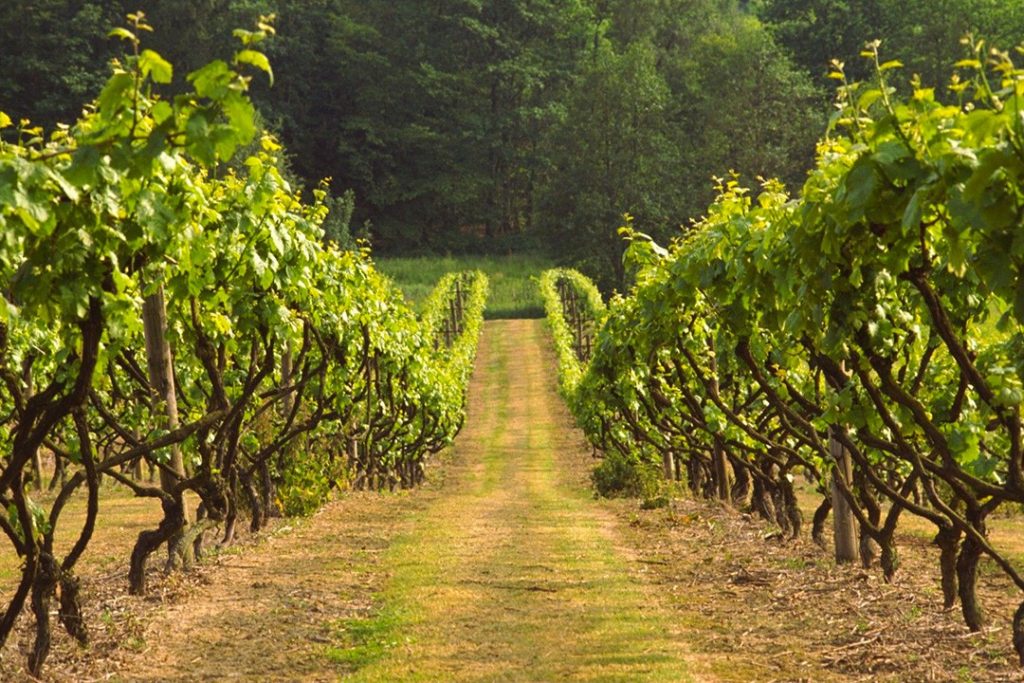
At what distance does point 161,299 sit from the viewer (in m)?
9.02

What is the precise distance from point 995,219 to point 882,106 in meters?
0.60

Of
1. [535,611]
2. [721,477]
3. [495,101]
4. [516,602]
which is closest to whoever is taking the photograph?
[535,611]

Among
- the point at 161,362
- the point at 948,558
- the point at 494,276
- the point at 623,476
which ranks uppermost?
the point at 494,276

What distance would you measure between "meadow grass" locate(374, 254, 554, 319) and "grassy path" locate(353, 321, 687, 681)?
34.0 metres

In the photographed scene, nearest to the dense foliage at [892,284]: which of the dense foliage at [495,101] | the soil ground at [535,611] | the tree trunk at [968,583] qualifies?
the tree trunk at [968,583]

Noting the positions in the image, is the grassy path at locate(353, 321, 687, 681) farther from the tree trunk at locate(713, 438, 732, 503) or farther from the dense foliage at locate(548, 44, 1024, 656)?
the dense foliage at locate(548, 44, 1024, 656)

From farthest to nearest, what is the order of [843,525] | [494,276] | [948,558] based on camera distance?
[494,276] < [843,525] < [948,558]

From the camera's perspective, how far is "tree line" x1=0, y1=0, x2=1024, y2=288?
6006 centimetres

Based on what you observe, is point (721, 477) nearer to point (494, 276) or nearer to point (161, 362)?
point (161, 362)

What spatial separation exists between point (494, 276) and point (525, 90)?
2035 cm

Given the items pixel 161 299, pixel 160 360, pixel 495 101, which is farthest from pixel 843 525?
pixel 495 101

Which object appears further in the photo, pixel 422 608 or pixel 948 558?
pixel 422 608

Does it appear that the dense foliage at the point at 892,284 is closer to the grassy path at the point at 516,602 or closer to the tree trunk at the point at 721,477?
the grassy path at the point at 516,602

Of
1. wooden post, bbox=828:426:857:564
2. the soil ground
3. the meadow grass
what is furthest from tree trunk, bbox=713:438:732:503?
the meadow grass
